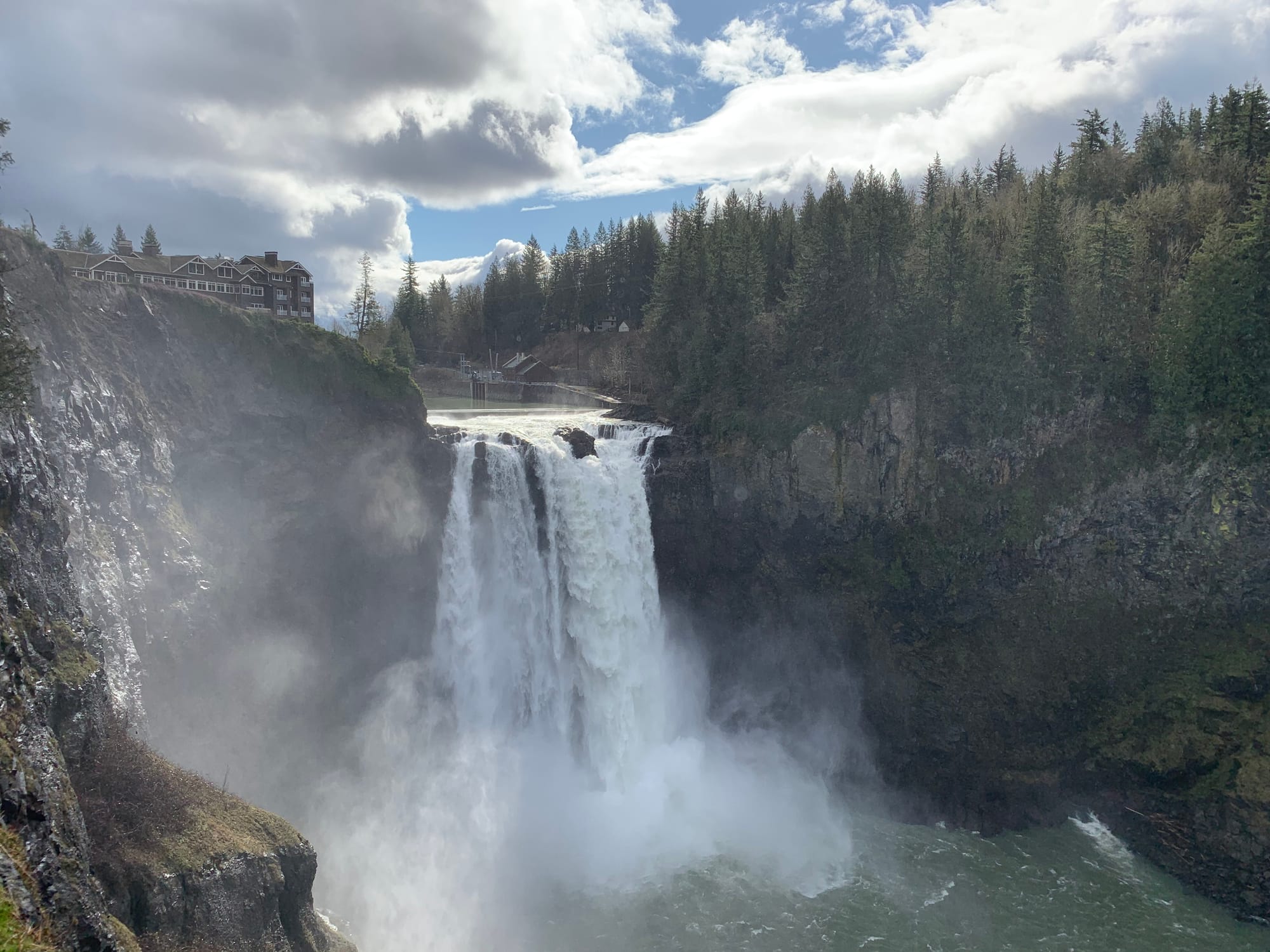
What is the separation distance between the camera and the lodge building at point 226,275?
3950 centimetres

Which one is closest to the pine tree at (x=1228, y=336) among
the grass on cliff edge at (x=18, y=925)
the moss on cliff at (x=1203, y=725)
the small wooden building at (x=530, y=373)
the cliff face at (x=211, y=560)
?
the moss on cliff at (x=1203, y=725)

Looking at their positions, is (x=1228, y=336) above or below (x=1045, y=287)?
below

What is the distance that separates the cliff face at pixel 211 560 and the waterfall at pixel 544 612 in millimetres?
1658

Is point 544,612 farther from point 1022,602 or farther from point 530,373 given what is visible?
point 530,373

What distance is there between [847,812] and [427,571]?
20564 mm

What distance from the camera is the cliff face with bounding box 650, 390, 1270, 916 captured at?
30719 mm

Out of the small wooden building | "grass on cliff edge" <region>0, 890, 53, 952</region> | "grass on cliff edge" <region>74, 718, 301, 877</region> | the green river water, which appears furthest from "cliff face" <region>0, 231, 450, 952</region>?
the small wooden building

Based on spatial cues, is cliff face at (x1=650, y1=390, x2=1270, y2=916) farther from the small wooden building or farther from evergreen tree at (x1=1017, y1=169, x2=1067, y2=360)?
the small wooden building

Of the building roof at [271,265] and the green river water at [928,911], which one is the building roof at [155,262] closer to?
the building roof at [271,265]

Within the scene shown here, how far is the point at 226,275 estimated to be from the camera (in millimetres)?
46844

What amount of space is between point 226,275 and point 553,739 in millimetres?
33833

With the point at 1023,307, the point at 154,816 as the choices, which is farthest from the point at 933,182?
the point at 154,816

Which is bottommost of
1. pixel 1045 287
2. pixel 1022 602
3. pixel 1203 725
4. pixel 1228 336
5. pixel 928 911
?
pixel 928 911

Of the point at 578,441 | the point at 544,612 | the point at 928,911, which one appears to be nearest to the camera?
the point at 928,911
